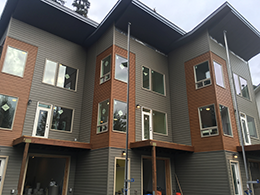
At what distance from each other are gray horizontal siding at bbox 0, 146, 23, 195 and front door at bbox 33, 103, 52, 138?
3.43ft

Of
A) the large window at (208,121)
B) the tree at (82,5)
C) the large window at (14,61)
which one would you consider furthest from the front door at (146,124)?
the tree at (82,5)

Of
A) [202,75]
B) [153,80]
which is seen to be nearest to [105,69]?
[153,80]

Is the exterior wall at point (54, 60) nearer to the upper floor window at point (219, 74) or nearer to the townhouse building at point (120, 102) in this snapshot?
the townhouse building at point (120, 102)

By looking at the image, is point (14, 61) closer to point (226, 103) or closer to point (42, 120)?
point (42, 120)

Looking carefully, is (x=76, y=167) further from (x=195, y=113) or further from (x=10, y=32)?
(x=10, y=32)

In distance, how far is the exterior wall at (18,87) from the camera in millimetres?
8242

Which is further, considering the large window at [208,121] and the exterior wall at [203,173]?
the large window at [208,121]

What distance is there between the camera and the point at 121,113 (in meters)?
9.19

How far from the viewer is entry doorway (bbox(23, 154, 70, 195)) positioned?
30.9 ft

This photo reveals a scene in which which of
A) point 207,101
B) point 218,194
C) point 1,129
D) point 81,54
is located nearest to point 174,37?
point 207,101

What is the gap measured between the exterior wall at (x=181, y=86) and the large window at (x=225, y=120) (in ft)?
5.35

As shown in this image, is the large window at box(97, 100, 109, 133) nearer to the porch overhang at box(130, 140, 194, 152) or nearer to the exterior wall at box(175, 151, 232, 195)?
the porch overhang at box(130, 140, 194, 152)

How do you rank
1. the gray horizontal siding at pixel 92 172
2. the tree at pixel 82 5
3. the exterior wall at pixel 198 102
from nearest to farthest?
the gray horizontal siding at pixel 92 172 → the exterior wall at pixel 198 102 → the tree at pixel 82 5

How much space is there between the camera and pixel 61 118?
982cm
